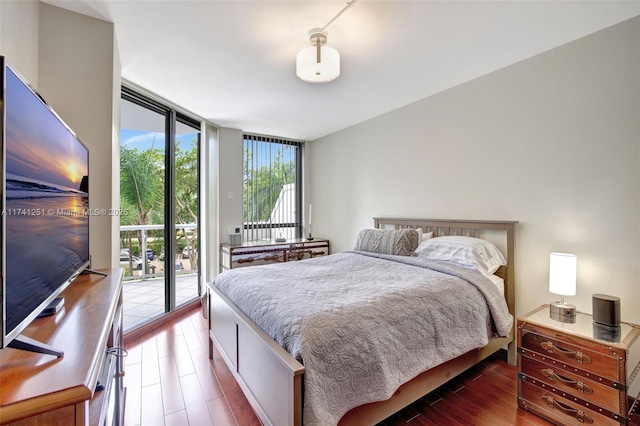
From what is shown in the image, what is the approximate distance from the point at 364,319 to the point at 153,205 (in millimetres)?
2743

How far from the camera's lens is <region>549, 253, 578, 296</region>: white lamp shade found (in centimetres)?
193

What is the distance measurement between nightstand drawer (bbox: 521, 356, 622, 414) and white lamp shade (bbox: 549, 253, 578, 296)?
0.49m

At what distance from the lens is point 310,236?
16.7 ft

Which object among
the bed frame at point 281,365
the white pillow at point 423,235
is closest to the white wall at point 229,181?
the bed frame at point 281,365

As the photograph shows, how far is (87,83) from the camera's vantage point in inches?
75.4

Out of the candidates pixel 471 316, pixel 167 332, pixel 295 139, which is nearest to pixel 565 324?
pixel 471 316

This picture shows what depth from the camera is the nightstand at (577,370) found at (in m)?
1.54

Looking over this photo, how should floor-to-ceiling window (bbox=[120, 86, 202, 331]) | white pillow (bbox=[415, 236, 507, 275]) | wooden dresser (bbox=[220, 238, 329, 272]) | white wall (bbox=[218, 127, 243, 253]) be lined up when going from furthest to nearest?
white wall (bbox=[218, 127, 243, 253])
wooden dresser (bbox=[220, 238, 329, 272])
floor-to-ceiling window (bbox=[120, 86, 202, 331])
white pillow (bbox=[415, 236, 507, 275])

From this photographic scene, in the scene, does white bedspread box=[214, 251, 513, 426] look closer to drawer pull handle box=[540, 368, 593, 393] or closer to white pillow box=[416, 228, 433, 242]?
drawer pull handle box=[540, 368, 593, 393]

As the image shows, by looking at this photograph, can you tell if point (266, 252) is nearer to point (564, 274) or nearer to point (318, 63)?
point (318, 63)

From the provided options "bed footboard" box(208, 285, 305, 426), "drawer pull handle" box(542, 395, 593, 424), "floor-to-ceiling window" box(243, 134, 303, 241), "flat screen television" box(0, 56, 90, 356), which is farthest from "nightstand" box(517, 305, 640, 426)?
"floor-to-ceiling window" box(243, 134, 303, 241)

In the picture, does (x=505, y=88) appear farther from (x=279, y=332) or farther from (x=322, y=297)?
(x=279, y=332)

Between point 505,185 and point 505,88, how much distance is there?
A: 84cm

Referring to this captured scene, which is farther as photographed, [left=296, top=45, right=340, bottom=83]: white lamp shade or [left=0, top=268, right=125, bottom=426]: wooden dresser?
[left=296, top=45, right=340, bottom=83]: white lamp shade
